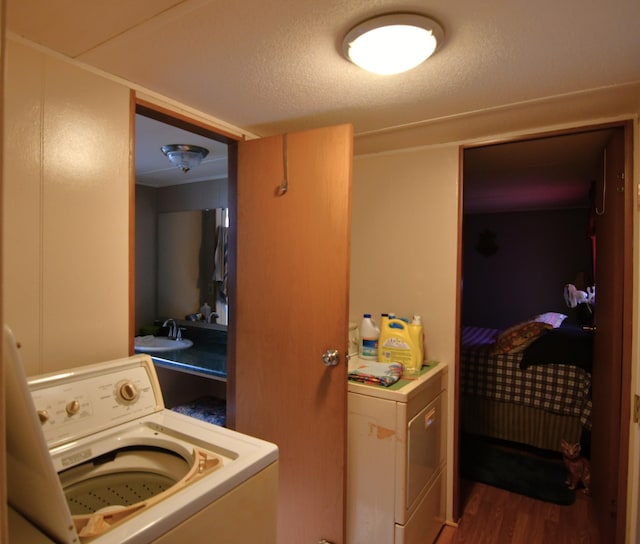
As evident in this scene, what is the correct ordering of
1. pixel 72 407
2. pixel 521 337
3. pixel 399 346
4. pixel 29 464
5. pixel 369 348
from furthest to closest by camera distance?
pixel 521 337
pixel 369 348
pixel 399 346
pixel 72 407
pixel 29 464

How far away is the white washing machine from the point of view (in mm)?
696

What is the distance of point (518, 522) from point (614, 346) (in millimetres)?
1150

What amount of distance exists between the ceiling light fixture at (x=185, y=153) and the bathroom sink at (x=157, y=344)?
139 centimetres

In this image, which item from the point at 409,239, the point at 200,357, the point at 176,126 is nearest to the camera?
the point at 176,126

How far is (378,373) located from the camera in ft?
6.23

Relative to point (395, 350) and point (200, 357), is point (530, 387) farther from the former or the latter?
point (200, 357)

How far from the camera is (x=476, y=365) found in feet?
10.4

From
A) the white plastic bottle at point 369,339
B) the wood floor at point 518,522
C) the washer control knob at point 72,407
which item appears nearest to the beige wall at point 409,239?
the white plastic bottle at point 369,339

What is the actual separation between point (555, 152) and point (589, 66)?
48.9 inches

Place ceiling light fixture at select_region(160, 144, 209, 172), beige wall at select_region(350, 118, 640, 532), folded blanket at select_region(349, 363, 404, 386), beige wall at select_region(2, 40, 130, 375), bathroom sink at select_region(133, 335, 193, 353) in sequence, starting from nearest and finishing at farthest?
beige wall at select_region(2, 40, 130, 375)
folded blanket at select_region(349, 363, 404, 386)
beige wall at select_region(350, 118, 640, 532)
ceiling light fixture at select_region(160, 144, 209, 172)
bathroom sink at select_region(133, 335, 193, 353)

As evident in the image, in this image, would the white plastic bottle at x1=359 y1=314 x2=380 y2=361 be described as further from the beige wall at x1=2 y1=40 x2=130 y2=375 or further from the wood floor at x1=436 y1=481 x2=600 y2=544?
the beige wall at x1=2 y1=40 x2=130 y2=375

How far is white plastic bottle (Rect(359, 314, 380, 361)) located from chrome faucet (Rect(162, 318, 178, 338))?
72.8 inches

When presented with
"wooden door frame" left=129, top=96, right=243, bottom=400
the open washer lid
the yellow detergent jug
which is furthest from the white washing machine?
the yellow detergent jug

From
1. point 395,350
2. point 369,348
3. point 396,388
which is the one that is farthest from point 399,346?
point 396,388
